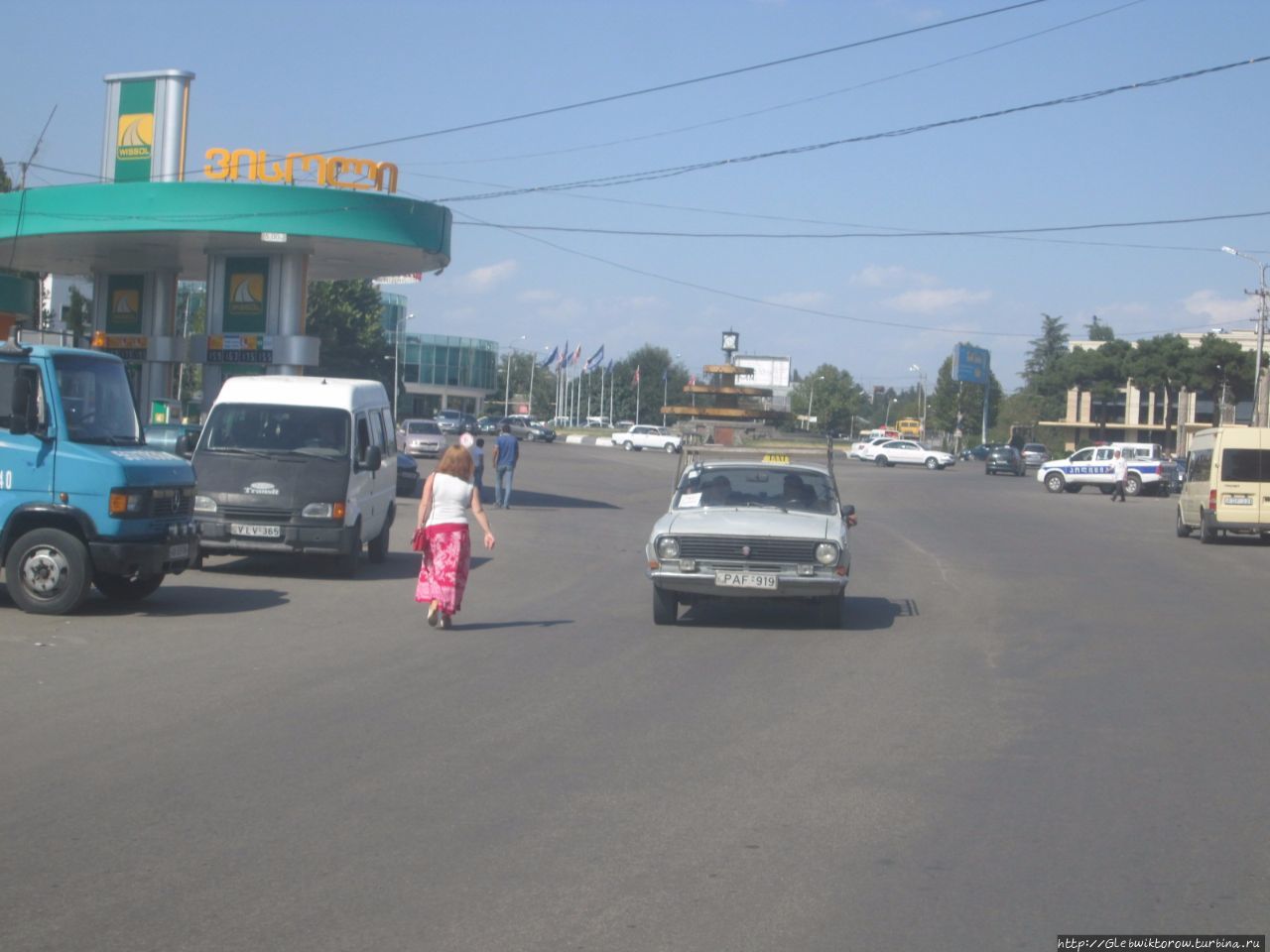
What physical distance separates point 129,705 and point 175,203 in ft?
88.9

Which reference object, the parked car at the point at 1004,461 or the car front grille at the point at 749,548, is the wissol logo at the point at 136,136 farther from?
the parked car at the point at 1004,461

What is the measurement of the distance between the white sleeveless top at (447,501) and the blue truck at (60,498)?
2.51 meters

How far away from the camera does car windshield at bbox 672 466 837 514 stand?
1306 cm

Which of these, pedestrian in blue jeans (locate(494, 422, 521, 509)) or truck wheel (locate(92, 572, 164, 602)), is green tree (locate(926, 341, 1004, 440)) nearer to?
pedestrian in blue jeans (locate(494, 422, 521, 509))

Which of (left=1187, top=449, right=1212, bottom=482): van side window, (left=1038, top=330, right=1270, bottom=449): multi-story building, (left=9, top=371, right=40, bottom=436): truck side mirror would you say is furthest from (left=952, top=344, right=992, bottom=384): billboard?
(left=9, top=371, right=40, bottom=436): truck side mirror

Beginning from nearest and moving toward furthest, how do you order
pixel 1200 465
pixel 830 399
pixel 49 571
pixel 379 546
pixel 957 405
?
pixel 49 571 → pixel 379 546 → pixel 1200 465 → pixel 957 405 → pixel 830 399

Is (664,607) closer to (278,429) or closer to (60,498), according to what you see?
(60,498)

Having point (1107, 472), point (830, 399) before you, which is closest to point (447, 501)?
point (1107, 472)

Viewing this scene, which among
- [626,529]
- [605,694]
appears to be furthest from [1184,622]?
[626,529]

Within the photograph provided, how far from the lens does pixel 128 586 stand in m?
12.7

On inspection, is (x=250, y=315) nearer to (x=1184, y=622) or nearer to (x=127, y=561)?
(x=127, y=561)

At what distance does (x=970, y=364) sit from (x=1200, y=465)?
87.3m

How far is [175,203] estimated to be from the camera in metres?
32.5

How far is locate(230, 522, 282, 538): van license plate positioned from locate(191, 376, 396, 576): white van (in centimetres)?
1
